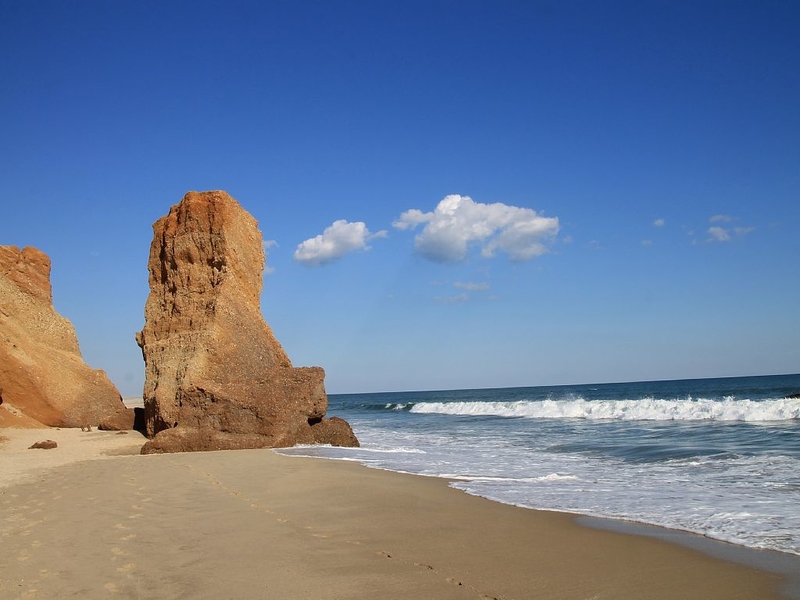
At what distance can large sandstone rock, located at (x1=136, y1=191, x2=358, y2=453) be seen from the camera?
527 inches

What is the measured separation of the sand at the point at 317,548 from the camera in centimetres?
407

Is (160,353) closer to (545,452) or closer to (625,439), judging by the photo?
(545,452)

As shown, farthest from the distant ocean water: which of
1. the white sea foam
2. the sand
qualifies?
the white sea foam

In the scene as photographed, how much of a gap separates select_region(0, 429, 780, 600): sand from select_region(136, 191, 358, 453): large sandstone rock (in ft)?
15.5

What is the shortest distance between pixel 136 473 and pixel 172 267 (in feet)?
26.5

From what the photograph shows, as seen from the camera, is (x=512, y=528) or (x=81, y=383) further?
(x=81, y=383)

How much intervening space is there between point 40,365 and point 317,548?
1629 centimetres

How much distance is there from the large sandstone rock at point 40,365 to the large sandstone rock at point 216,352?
3.94m

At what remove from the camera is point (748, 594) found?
4004 mm

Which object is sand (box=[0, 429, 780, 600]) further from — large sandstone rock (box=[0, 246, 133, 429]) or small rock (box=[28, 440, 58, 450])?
large sandstone rock (box=[0, 246, 133, 429])

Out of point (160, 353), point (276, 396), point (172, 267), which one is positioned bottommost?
point (276, 396)

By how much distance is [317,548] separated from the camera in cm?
502

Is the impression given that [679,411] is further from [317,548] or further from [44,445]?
[317,548]

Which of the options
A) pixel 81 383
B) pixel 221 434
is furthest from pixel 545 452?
pixel 81 383
